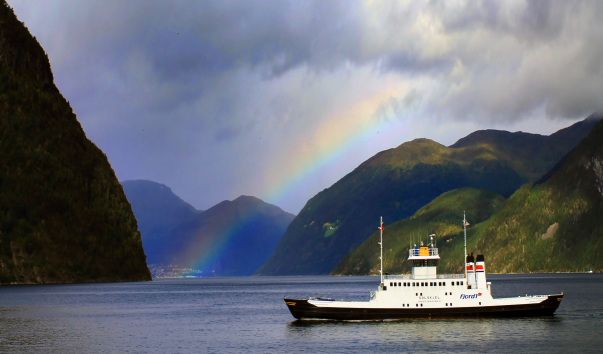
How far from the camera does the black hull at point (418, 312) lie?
3479 inches

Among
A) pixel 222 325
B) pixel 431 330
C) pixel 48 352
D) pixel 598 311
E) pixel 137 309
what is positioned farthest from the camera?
pixel 137 309

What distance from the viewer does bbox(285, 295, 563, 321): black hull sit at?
3479 inches

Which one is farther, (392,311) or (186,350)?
(392,311)

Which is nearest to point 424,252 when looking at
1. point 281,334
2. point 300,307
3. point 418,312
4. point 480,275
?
point 418,312

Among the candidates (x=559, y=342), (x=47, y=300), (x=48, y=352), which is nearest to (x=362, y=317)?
(x=559, y=342)

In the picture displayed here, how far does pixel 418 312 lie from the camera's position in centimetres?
8812

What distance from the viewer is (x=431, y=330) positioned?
82.7m

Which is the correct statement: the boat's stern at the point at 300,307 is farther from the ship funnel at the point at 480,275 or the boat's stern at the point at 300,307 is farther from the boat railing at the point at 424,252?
the ship funnel at the point at 480,275

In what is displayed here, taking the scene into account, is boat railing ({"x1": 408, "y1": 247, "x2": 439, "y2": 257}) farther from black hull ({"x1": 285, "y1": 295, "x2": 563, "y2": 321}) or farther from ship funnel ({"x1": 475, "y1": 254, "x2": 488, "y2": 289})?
black hull ({"x1": 285, "y1": 295, "x2": 563, "y2": 321})

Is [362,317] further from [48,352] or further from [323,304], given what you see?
[48,352]

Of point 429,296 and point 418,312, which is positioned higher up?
point 429,296

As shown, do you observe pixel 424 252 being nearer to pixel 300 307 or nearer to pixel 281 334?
pixel 300 307

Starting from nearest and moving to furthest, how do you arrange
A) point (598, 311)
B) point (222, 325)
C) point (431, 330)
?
point (431, 330), point (222, 325), point (598, 311)

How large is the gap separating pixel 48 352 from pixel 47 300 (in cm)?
9133
